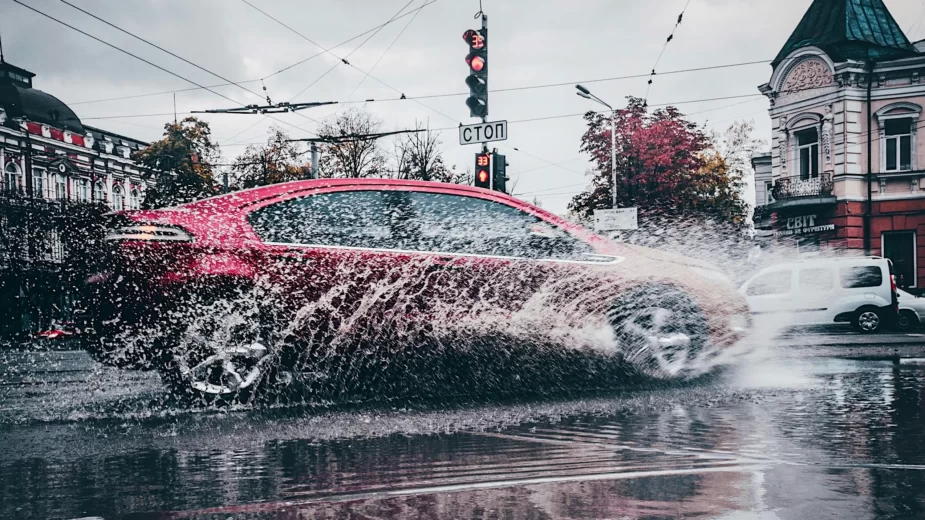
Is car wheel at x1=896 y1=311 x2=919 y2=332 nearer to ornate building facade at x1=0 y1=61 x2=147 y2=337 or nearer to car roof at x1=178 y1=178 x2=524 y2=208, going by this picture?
car roof at x1=178 y1=178 x2=524 y2=208

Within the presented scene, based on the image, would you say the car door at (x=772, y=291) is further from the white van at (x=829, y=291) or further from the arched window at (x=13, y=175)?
the arched window at (x=13, y=175)

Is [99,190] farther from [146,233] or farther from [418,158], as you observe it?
[146,233]

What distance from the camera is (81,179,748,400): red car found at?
17.7ft

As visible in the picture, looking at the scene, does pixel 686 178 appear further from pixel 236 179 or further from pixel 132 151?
pixel 132 151

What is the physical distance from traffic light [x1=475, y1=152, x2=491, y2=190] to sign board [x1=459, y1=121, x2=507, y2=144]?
9.7 inches

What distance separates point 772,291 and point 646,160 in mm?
24287

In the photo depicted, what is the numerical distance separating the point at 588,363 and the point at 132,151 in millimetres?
43659

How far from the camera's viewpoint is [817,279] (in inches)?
672

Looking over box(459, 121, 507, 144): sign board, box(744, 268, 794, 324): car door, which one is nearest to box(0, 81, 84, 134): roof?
box(459, 121, 507, 144): sign board

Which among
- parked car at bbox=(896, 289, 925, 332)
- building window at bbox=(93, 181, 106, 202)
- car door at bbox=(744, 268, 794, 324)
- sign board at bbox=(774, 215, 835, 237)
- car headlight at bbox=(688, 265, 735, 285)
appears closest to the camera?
car headlight at bbox=(688, 265, 735, 285)

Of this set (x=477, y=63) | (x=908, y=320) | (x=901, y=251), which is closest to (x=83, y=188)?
(x=477, y=63)

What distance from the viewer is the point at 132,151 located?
4575 centimetres

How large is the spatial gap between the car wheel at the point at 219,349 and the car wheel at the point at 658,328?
2.83 metres

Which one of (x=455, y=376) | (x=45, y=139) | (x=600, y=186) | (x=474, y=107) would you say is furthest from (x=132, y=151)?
(x=455, y=376)
